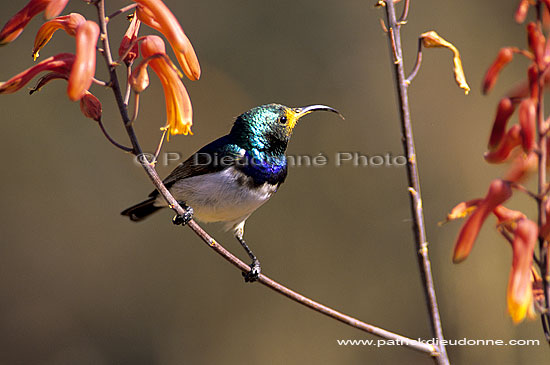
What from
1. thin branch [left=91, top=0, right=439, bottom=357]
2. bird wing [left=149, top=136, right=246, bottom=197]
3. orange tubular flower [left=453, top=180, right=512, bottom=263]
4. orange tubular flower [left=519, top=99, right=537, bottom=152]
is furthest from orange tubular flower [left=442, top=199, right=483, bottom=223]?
bird wing [left=149, top=136, right=246, bottom=197]

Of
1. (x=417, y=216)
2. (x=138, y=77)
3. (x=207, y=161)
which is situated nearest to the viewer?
(x=417, y=216)

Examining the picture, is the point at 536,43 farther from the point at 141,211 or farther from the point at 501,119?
the point at 141,211

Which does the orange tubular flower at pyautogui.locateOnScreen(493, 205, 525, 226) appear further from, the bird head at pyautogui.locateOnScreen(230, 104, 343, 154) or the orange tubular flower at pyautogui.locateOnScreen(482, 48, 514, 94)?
the bird head at pyautogui.locateOnScreen(230, 104, 343, 154)

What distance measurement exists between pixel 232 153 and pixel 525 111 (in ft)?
9.30

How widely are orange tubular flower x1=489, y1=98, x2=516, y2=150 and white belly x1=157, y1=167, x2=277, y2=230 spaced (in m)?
2.55

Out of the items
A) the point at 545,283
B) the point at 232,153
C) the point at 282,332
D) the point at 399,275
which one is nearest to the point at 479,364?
the point at 399,275

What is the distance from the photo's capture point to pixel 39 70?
2225 mm

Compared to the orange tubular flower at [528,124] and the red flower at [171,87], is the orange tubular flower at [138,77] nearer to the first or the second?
the red flower at [171,87]

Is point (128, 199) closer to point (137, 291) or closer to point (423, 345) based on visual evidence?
point (137, 291)

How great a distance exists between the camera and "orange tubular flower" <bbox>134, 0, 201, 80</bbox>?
221cm

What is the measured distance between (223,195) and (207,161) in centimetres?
35

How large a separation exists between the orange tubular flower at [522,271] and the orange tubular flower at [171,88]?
1279 millimetres

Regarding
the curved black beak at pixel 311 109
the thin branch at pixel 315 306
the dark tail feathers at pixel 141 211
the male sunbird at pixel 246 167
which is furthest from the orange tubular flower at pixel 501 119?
the dark tail feathers at pixel 141 211

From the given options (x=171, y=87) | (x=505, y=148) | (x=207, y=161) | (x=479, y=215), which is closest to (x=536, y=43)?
(x=505, y=148)
